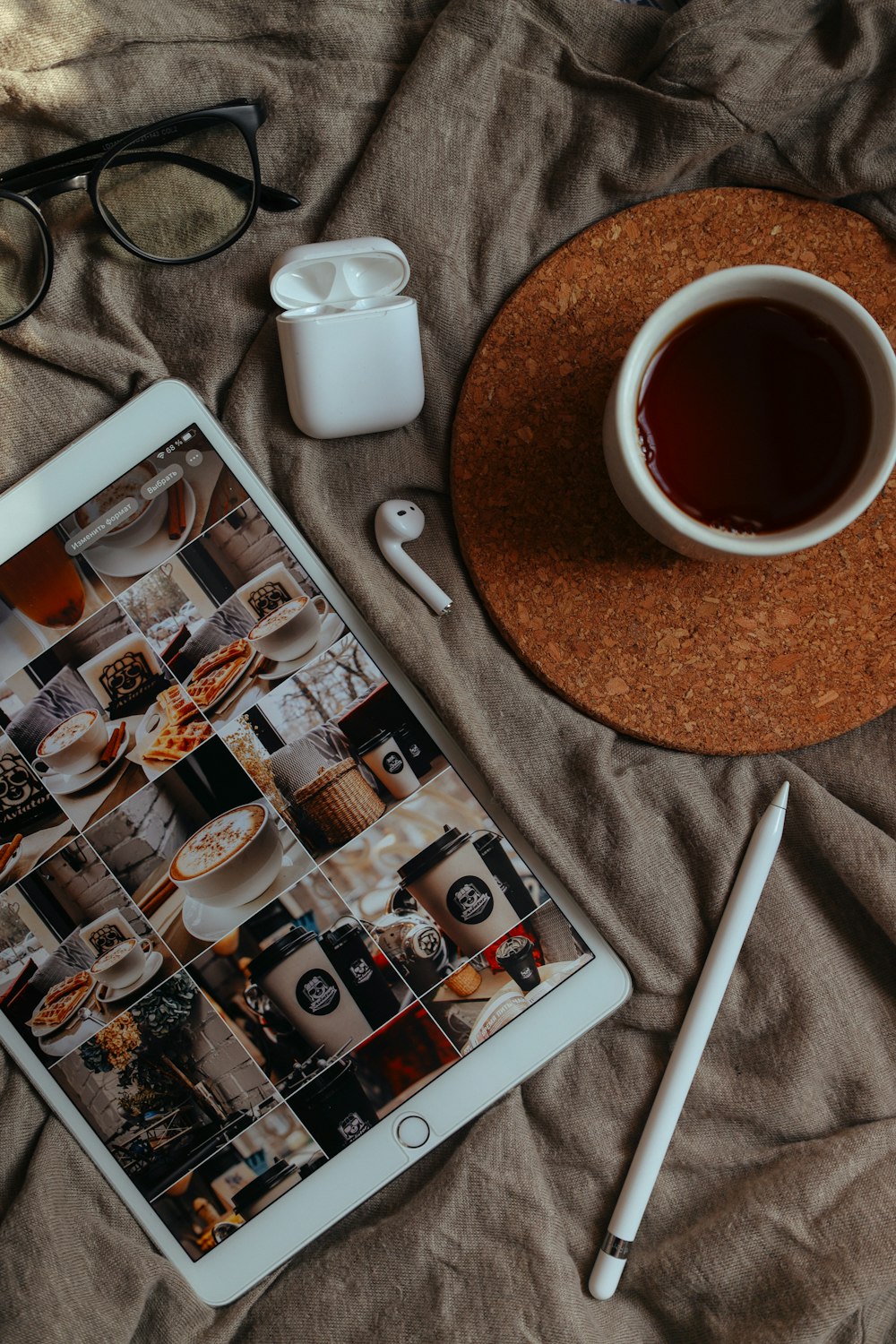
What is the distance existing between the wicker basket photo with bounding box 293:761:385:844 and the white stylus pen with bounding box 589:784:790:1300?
28 centimetres

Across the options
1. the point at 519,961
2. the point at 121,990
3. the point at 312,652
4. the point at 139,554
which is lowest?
the point at 519,961

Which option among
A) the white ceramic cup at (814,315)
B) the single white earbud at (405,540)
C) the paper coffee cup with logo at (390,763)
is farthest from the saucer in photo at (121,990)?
the white ceramic cup at (814,315)

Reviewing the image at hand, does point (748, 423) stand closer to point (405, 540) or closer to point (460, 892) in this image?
point (405, 540)

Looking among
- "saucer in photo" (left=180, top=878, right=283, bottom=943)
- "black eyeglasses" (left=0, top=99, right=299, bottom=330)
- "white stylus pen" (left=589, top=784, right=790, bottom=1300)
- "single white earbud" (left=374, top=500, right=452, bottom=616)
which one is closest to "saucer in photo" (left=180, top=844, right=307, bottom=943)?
"saucer in photo" (left=180, top=878, right=283, bottom=943)

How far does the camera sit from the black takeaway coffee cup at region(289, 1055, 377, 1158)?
0.69 m

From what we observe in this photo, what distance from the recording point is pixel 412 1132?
70 centimetres

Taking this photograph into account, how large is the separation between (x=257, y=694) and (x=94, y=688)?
0.12 m

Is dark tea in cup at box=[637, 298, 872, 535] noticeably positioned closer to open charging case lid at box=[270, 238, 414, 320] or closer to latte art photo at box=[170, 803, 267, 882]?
open charging case lid at box=[270, 238, 414, 320]

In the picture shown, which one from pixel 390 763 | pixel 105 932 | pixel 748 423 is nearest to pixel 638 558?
pixel 748 423

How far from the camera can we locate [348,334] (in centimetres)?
65

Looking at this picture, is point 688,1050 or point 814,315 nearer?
point 814,315

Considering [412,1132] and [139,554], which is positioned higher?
[139,554]

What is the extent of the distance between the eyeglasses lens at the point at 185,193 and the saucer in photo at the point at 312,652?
287mm

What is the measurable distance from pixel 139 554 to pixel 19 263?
238mm
